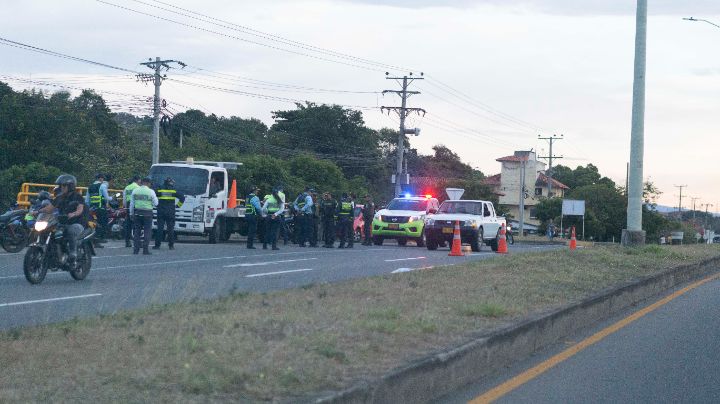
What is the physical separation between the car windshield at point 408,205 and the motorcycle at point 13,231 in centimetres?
1645

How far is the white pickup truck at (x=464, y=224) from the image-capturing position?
3109 cm

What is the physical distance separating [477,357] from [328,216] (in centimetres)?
2211

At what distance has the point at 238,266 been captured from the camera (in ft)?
64.0

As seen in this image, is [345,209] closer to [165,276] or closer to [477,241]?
[477,241]

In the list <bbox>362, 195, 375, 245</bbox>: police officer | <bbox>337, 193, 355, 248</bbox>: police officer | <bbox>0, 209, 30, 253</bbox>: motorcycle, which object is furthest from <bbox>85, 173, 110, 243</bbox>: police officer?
<bbox>362, 195, 375, 245</bbox>: police officer

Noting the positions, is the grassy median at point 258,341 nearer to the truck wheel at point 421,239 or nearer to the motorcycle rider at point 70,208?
the motorcycle rider at point 70,208

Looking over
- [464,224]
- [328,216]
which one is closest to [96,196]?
[328,216]

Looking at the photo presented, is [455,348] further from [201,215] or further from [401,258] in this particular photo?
[201,215]

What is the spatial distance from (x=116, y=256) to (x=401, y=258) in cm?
703

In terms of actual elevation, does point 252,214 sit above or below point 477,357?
above

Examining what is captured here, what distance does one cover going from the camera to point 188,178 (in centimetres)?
3052

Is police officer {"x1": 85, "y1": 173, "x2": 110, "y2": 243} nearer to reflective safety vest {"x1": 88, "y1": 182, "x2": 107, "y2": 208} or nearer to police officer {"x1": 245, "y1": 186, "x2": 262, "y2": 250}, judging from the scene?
reflective safety vest {"x1": 88, "y1": 182, "x2": 107, "y2": 208}

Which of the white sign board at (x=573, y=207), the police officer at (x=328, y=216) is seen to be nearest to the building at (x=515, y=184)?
the white sign board at (x=573, y=207)

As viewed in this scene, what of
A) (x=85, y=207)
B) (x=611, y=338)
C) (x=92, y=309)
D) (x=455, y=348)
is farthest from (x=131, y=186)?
(x=455, y=348)
